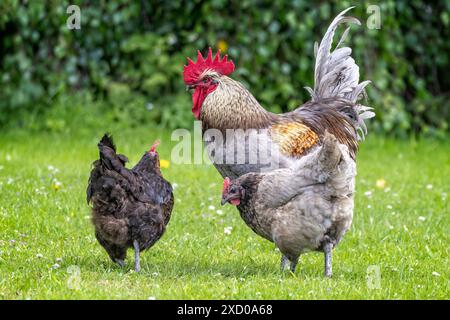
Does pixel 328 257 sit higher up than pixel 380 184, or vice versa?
pixel 380 184

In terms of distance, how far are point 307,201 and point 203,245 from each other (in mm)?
1494

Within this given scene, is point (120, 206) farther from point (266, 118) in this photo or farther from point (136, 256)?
point (266, 118)

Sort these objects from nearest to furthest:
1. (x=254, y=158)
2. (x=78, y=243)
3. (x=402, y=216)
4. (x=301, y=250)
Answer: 1. (x=301, y=250)
2. (x=254, y=158)
3. (x=78, y=243)
4. (x=402, y=216)

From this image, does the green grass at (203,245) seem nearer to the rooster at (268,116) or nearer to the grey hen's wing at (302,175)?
the grey hen's wing at (302,175)

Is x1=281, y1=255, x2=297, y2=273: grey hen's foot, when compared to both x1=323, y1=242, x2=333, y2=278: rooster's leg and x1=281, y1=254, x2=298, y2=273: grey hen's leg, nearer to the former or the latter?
x1=281, y1=254, x2=298, y2=273: grey hen's leg

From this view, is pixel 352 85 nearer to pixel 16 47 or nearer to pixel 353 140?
pixel 353 140

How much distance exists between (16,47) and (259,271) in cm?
668

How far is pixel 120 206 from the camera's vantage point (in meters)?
5.74

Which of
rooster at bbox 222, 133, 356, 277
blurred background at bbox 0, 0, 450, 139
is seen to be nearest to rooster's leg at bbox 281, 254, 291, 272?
rooster at bbox 222, 133, 356, 277

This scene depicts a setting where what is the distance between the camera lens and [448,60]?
12.7 m

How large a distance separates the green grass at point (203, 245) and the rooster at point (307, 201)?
29 centimetres

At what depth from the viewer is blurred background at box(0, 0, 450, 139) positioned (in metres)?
11.6

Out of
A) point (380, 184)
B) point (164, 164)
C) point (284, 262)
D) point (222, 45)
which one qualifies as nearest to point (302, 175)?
point (284, 262)
